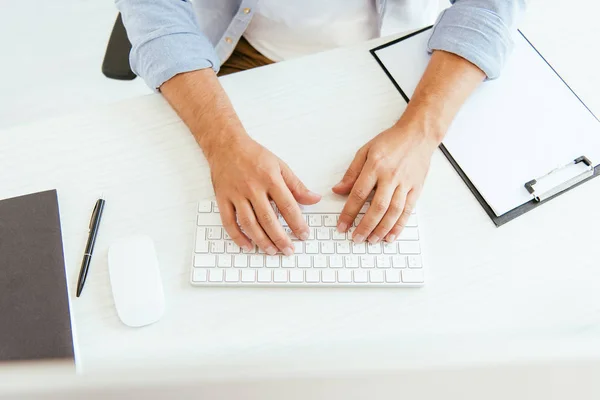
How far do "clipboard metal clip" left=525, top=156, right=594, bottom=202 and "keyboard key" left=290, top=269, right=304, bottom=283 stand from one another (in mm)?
344

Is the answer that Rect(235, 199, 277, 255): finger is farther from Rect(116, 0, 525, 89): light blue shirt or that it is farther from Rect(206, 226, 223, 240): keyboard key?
Rect(116, 0, 525, 89): light blue shirt

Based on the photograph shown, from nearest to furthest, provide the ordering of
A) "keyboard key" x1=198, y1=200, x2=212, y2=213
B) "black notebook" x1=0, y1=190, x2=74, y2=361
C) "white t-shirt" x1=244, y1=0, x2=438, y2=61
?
"black notebook" x1=0, y1=190, x2=74, y2=361, "keyboard key" x1=198, y1=200, x2=212, y2=213, "white t-shirt" x1=244, y1=0, x2=438, y2=61

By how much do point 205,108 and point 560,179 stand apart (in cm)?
53

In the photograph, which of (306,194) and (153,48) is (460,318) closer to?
(306,194)

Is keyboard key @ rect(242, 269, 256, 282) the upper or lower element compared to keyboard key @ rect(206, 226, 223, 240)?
lower

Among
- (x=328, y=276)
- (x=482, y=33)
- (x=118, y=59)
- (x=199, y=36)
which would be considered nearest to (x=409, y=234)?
(x=328, y=276)

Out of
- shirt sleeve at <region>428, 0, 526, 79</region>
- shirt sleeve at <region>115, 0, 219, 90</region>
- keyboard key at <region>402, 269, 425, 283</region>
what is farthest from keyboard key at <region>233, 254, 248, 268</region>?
shirt sleeve at <region>428, 0, 526, 79</region>

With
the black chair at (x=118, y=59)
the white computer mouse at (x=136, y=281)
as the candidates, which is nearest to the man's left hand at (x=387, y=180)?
the white computer mouse at (x=136, y=281)

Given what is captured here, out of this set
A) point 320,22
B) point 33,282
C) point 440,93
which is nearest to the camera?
point 33,282

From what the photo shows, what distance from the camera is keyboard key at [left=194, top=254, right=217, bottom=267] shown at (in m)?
0.64

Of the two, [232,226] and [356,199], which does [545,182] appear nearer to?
[356,199]

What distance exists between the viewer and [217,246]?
2.16 feet

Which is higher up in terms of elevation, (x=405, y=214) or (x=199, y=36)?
(x=199, y=36)

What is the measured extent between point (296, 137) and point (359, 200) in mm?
151
